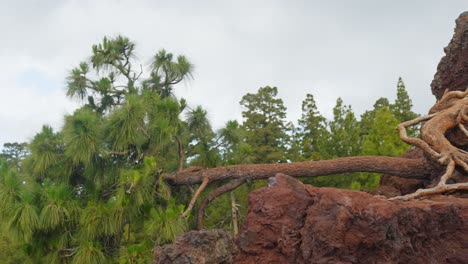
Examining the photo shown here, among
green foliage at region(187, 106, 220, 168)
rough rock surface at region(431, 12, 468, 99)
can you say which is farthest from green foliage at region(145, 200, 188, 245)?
rough rock surface at region(431, 12, 468, 99)

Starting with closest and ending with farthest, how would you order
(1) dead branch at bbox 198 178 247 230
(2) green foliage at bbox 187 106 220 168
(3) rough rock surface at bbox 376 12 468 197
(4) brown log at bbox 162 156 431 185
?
(3) rough rock surface at bbox 376 12 468 197, (4) brown log at bbox 162 156 431 185, (1) dead branch at bbox 198 178 247 230, (2) green foliage at bbox 187 106 220 168

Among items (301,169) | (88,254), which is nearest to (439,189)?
(301,169)

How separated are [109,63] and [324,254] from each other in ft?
24.8

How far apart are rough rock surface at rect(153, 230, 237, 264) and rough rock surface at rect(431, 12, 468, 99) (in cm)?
403

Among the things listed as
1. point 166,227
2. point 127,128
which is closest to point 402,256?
point 166,227

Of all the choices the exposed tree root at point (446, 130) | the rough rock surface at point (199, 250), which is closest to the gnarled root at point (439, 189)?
the exposed tree root at point (446, 130)

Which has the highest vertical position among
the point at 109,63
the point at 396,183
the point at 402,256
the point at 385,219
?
the point at 109,63

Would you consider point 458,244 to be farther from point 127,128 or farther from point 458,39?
point 127,128

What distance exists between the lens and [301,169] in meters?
8.41

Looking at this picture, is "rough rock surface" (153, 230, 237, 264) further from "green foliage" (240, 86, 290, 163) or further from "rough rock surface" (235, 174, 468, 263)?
"green foliage" (240, 86, 290, 163)

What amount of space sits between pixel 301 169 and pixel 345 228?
5.67 m

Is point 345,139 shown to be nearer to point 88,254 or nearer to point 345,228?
point 88,254

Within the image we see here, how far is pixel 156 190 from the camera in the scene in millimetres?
8195

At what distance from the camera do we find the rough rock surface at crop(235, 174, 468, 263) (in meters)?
2.75
